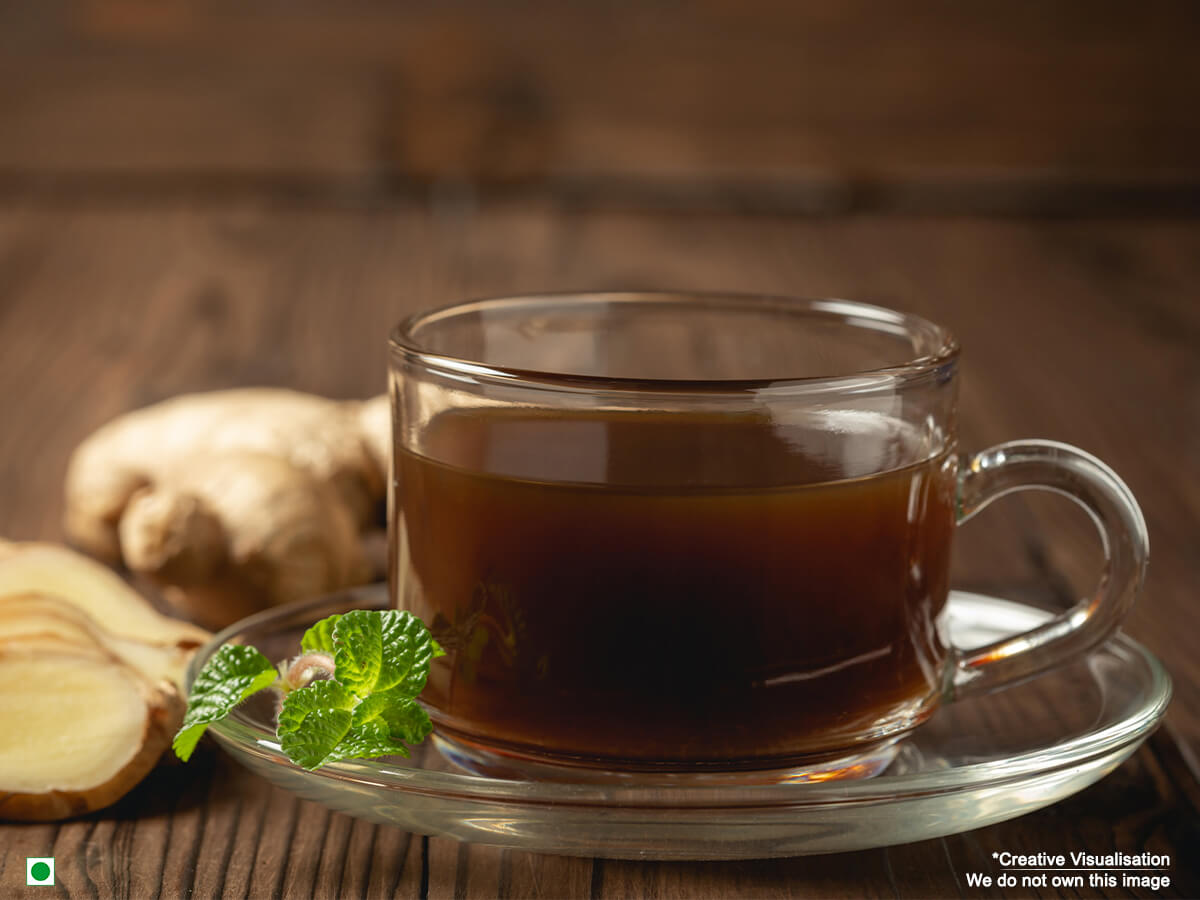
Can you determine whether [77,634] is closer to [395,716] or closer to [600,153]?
[395,716]

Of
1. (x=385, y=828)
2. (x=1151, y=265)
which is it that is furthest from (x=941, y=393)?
(x=1151, y=265)

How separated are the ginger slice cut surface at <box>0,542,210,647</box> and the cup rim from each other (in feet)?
0.77

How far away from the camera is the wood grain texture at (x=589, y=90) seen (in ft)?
7.59

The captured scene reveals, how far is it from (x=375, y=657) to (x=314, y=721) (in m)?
0.04

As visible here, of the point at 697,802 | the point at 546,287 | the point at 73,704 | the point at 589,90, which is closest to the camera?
the point at 697,802

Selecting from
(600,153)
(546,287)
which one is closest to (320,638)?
(546,287)

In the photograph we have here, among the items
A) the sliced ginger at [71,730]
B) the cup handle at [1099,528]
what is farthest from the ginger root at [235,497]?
the cup handle at [1099,528]

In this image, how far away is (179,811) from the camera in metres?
0.64

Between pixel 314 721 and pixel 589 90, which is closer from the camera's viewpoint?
pixel 314 721

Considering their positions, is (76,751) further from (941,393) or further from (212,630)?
(941,393)

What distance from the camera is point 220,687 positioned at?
63 cm

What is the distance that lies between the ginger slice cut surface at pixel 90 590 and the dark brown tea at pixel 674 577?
0.77ft

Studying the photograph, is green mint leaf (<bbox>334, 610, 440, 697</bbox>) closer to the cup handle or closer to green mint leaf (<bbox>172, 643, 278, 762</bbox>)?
green mint leaf (<bbox>172, 643, 278, 762</bbox>)

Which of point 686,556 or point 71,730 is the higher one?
point 686,556
